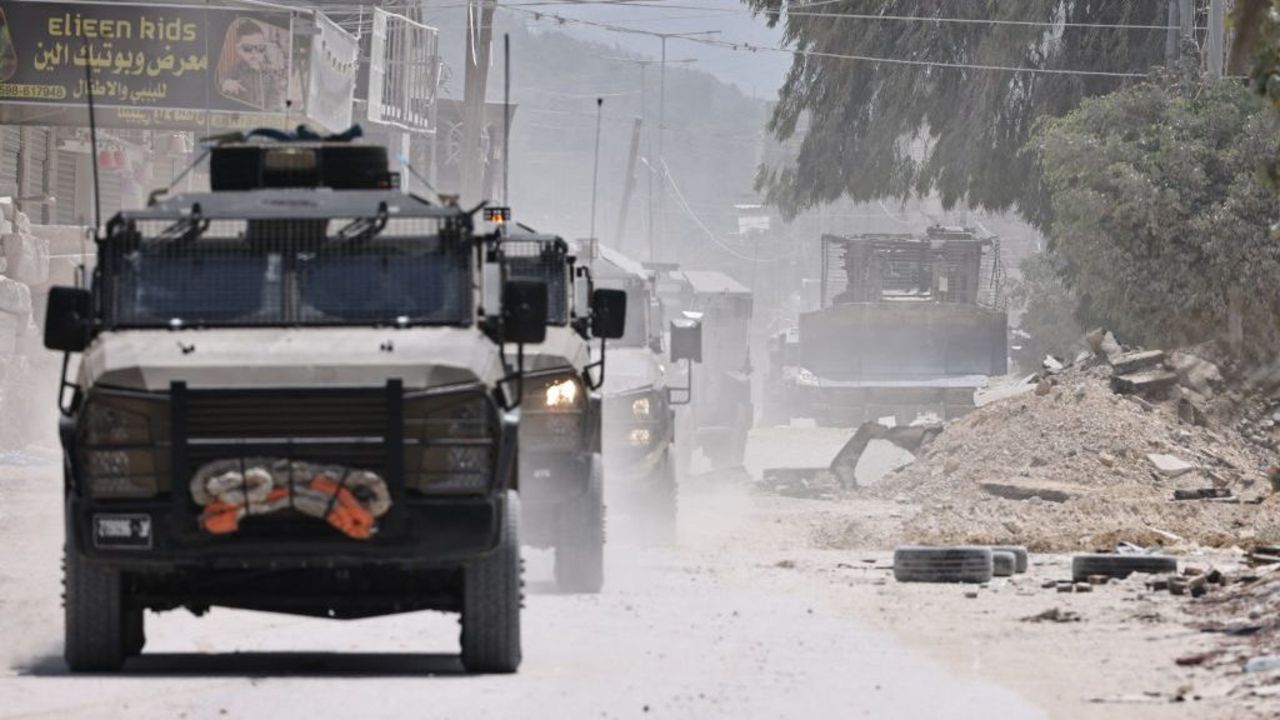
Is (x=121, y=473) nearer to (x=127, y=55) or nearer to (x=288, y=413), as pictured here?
(x=288, y=413)

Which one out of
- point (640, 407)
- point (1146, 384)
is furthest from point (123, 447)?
point (1146, 384)

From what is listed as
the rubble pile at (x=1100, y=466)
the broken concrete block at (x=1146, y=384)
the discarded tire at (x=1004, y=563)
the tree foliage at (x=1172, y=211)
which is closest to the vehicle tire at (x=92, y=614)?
the discarded tire at (x=1004, y=563)

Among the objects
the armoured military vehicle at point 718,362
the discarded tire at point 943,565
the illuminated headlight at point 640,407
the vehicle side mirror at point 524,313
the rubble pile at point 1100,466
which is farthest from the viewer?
the armoured military vehicle at point 718,362

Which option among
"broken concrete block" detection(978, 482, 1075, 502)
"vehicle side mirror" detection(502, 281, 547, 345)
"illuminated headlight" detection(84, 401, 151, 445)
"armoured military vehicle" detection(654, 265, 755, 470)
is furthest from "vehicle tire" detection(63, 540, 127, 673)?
"armoured military vehicle" detection(654, 265, 755, 470)

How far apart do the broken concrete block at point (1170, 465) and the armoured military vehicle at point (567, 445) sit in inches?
526

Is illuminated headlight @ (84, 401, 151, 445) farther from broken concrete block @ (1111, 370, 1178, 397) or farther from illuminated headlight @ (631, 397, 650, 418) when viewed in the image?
broken concrete block @ (1111, 370, 1178, 397)

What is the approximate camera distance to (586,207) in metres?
146

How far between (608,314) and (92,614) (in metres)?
5.65

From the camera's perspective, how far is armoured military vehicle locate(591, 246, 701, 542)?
22.4m

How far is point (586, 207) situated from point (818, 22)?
99.5 m

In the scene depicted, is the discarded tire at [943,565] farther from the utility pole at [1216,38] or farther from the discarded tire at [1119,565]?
the utility pole at [1216,38]

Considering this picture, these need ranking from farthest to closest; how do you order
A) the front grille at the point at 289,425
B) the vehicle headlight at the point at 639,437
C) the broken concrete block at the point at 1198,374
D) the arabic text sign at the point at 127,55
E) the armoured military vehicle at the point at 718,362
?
the armoured military vehicle at the point at 718,362 → the arabic text sign at the point at 127,55 → the broken concrete block at the point at 1198,374 → the vehicle headlight at the point at 639,437 → the front grille at the point at 289,425

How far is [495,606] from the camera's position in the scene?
11531 millimetres

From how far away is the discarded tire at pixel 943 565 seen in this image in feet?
58.3
